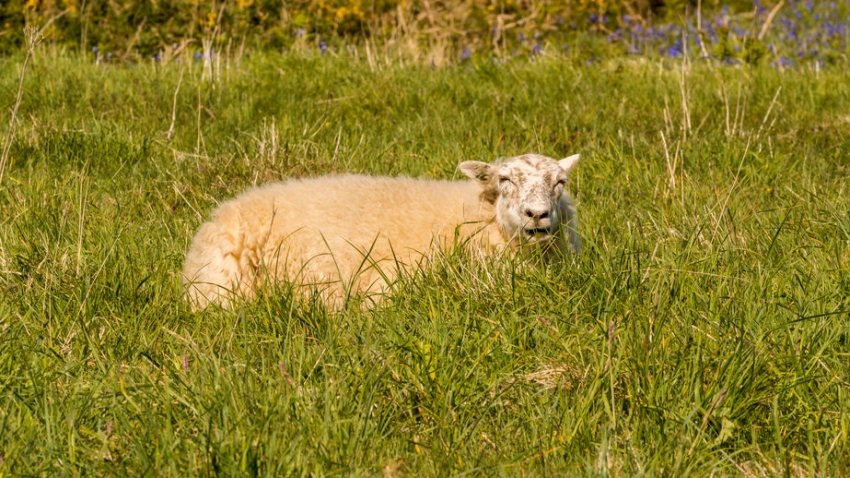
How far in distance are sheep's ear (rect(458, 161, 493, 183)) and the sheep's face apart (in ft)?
0.04

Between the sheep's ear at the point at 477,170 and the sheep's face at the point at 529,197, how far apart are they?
1 centimetres

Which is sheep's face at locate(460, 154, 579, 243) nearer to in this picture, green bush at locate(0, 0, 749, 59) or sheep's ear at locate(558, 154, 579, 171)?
sheep's ear at locate(558, 154, 579, 171)

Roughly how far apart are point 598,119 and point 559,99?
0.61m

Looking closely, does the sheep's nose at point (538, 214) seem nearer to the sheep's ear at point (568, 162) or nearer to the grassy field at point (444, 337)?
the grassy field at point (444, 337)

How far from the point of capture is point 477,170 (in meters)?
5.14

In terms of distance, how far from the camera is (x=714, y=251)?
452cm

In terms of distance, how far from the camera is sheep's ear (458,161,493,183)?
201 inches

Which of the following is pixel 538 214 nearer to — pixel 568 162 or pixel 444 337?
pixel 568 162

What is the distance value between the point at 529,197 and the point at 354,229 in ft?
3.08

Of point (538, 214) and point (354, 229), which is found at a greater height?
point (538, 214)

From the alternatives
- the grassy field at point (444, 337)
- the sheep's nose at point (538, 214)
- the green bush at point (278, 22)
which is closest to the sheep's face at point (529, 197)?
the sheep's nose at point (538, 214)

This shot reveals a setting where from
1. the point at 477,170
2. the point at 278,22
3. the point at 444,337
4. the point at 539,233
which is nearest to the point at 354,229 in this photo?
the point at 477,170

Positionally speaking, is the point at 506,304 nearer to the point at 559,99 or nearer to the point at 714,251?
the point at 714,251

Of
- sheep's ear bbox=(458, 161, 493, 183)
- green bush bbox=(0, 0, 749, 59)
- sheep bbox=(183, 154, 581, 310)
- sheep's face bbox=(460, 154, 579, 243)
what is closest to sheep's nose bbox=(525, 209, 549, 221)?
sheep's face bbox=(460, 154, 579, 243)
